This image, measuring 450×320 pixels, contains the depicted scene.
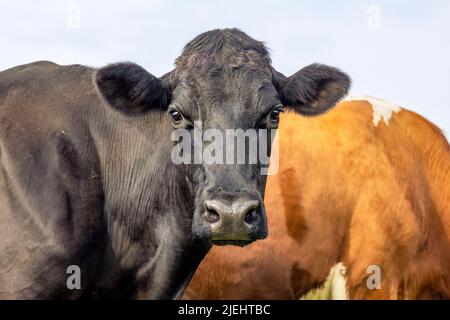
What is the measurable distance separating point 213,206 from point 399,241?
5.06 meters

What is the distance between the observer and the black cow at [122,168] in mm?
6461

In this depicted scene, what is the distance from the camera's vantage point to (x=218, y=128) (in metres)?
6.32

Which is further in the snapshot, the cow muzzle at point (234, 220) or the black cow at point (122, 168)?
the black cow at point (122, 168)

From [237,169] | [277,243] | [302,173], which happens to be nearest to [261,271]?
[277,243]

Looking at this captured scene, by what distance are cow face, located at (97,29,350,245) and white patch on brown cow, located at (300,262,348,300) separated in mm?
3340

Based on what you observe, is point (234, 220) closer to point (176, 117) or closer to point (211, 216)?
point (211, 216)

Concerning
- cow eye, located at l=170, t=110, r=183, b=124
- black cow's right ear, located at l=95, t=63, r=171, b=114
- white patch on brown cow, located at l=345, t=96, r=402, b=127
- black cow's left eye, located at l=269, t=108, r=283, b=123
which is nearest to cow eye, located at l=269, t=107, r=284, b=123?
black cow's left eye, located at l=269, t=108, r=283, b=123

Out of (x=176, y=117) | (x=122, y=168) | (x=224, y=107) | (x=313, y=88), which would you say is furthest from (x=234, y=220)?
(x=313, y=88)

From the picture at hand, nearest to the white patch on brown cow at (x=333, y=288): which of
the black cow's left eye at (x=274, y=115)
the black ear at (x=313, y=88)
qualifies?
the black ear at (x=313, y=88)

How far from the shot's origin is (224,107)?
6375 mm

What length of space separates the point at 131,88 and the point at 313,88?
152cm

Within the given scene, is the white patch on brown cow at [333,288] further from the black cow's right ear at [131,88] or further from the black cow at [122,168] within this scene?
the black cow's right ear at [131,88]
